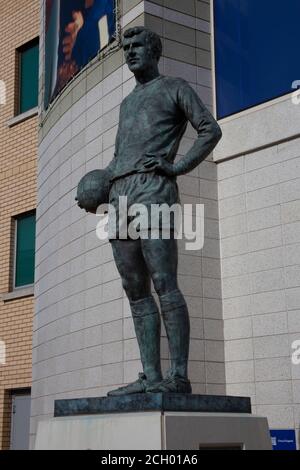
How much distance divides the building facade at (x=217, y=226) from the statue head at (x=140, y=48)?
13.0 ft

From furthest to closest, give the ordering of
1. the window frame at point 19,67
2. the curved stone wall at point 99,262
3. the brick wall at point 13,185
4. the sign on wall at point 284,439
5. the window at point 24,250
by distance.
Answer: the window frame at point 19,67, the window at point 24,250, the brick wall at point 13,185, the curved stone wall at point 99,262, the sign on wall at point 284,439

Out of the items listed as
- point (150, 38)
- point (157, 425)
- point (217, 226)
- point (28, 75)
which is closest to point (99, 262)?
point (217, 226)

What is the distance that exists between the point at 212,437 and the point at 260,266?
488 centimetres

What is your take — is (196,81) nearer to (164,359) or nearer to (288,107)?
(288,107)

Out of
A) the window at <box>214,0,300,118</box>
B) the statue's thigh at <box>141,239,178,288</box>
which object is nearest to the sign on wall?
the window at <box>214,0,300,118</box>

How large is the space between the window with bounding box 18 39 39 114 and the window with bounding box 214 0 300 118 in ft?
18.5

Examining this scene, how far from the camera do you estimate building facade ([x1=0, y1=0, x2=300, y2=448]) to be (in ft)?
28.1

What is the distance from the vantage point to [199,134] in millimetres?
4652

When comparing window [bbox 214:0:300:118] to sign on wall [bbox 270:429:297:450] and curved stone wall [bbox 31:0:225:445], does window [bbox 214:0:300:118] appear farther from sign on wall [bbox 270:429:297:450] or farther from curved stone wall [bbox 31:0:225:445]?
sign on wall [bbox 270:429:297:450]

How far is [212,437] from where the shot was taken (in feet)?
13.5

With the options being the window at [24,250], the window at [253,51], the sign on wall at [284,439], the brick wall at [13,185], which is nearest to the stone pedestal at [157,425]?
the sign on wall at [284,439]

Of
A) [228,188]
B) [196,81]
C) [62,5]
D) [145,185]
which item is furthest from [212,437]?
[62,5]

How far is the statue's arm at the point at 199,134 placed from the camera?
4.59 metres
